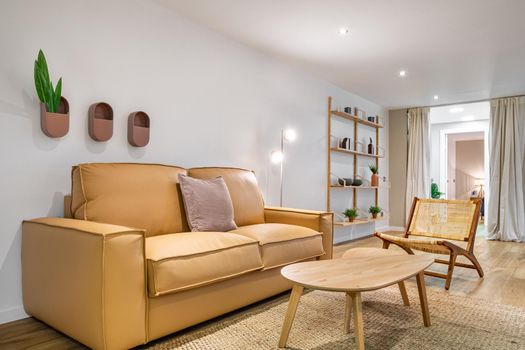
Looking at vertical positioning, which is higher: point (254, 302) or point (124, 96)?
point (124, 96)

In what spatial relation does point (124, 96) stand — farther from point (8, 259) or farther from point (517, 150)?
point (517, 150)

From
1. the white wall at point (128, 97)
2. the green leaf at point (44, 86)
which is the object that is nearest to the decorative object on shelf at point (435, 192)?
the white wall at point (128, 97)

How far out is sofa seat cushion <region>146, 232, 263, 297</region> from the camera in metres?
1.75

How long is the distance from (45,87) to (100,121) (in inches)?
16.2

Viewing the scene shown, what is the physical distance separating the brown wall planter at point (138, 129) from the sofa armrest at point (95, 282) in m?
0.94

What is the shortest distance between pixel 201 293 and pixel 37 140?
140 cm

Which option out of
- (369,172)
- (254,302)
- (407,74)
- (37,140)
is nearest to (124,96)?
(37,140)

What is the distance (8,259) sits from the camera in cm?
213

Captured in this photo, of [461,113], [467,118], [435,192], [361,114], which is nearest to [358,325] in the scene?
[361,114]

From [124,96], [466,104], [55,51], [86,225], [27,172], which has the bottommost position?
[86,225]

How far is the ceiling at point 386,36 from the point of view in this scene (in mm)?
2953

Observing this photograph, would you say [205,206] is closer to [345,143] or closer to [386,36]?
[386,36]

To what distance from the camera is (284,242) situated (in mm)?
2551

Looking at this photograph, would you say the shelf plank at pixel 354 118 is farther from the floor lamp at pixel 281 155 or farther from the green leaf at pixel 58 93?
the green leaf at pixel 58 93
